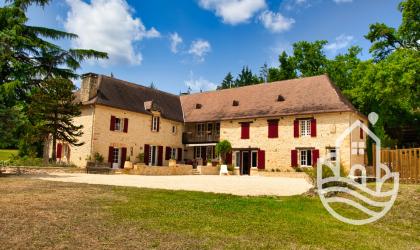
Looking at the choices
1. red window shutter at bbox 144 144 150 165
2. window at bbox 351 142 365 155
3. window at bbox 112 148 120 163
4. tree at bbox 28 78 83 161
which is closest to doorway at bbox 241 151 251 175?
red window shutter at bbox 144 144 150 165

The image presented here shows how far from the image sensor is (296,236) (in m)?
5.40

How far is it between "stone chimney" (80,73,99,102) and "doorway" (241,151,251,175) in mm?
12371

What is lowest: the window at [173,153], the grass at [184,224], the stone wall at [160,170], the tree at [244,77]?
the grass at [184,224]

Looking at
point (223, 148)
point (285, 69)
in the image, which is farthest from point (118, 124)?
point (285, 69)

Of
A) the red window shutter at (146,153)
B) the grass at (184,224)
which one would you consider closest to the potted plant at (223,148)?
the red window shutter at (146,153)

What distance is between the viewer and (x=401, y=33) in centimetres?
2338

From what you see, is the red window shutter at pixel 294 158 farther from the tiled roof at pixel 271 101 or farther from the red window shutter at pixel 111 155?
the red window shutter at pixel 111 155

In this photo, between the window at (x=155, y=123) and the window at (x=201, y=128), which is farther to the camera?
the window at (x=201, y=128)

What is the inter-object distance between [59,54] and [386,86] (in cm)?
2224

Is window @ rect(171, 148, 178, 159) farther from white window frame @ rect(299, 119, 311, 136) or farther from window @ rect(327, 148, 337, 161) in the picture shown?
window @ rect(327, 148, 337, 161)

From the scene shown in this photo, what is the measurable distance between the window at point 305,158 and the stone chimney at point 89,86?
50.9 feet

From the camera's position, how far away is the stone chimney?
24.6m

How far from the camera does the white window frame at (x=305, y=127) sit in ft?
80.8

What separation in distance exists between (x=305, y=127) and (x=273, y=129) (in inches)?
95.6
